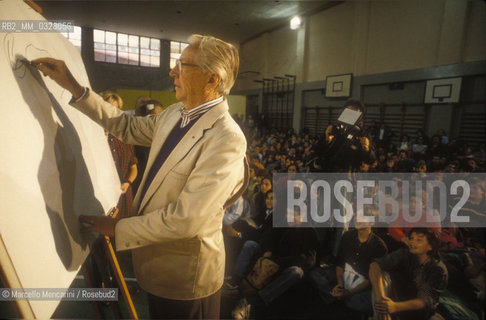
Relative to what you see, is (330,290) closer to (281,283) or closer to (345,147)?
(281,283)

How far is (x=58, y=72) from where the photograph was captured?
830mm

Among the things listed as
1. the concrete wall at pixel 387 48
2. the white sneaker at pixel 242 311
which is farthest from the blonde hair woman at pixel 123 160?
the concrete wall at pixel 387 48

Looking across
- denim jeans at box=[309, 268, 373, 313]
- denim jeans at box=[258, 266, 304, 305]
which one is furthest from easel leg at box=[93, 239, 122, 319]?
denim jeans at box=[309, 268, 373, 313]

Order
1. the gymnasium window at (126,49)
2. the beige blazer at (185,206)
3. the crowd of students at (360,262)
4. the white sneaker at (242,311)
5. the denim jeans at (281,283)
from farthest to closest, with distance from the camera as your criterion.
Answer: the gymnasium window at (126,49) → the denim jeans at (281,283) → the white sneaker at (242,311) → the crowd of students at (360,262) → the beige blazer at (185,206)

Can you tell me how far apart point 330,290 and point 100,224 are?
192 centimetres

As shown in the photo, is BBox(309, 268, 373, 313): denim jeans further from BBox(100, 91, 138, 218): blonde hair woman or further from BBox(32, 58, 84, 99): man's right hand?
BBox(32, 58, 84, 99): man's right hand

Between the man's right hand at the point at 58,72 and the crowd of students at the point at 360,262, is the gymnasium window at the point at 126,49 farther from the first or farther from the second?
the man's right hand at the point at 58,72

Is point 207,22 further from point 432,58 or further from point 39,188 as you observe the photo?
point 39,188

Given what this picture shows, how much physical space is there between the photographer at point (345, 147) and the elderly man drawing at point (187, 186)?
1.70 meters

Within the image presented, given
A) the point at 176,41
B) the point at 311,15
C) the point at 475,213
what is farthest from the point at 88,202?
the point at 176,41

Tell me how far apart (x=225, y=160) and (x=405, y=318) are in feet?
5.58

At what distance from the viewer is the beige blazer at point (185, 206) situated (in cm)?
70

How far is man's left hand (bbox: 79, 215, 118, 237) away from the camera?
777 millimetres

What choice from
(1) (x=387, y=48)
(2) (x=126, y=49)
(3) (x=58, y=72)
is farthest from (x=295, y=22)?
(3) (x=58, y=72)
